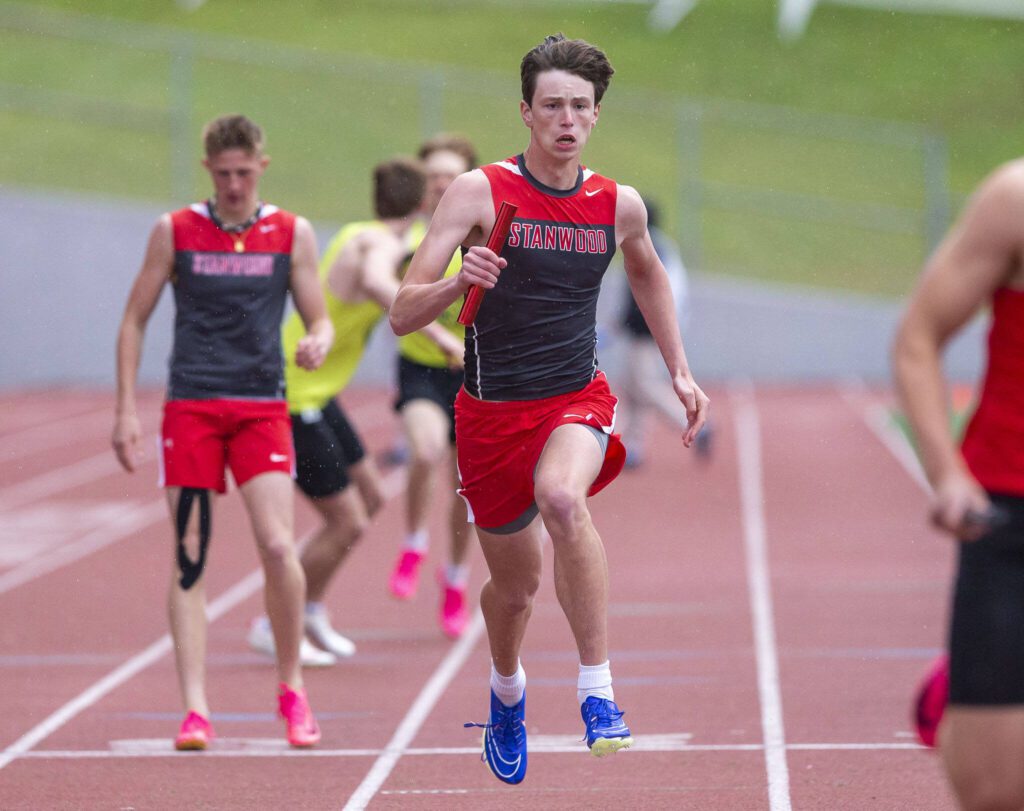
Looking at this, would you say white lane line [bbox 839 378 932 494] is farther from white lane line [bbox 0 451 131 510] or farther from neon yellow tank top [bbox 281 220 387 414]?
white lane line [bbox 0 451 131 510]

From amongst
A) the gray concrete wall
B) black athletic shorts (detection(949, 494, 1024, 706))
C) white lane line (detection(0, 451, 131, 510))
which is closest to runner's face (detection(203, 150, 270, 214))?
black athletic shorts (detection(949, 494, 1024, 706))

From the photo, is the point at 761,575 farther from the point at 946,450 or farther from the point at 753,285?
the point at 753,285

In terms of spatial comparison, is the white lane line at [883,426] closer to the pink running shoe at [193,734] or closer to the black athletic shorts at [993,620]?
the pink running shoe at [193,734]

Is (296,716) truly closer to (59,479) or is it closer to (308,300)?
(308,300)

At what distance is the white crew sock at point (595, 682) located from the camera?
5.16 metres

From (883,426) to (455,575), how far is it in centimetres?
1059

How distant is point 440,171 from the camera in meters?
8.49

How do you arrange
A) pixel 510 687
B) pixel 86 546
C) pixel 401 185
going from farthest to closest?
pixel 86 546 → pixel 401 185 → pixel 510 687

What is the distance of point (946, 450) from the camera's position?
11.4ft

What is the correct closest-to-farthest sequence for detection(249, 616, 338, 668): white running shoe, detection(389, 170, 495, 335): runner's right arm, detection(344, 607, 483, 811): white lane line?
detection(389, 170, 495, 335): runner's right arm
detection(344, 607, 483, 811): white lane line
detection(249, 616, 338, 668): white running shoe

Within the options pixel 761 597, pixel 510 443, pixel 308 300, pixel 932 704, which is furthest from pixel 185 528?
pixel 761 597

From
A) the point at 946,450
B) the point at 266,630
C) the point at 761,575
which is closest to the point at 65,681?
the point at 266,630

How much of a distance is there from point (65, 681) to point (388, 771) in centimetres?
240

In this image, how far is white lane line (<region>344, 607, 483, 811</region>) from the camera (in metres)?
5.98
